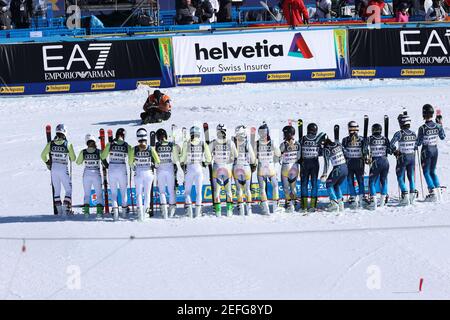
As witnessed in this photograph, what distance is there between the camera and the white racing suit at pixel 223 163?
619 inches

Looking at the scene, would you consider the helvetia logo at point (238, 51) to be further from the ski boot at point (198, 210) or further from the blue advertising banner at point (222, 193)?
the ski boot at point (198, 210)

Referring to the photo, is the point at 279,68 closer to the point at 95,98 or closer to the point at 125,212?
the point at 95,98

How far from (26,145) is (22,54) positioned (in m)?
4.83

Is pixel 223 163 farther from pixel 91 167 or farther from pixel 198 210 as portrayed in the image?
pixel 91 167

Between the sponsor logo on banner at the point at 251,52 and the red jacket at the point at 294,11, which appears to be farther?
the red jacket at the point at 294,11

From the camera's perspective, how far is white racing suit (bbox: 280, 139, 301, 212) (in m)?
15.9

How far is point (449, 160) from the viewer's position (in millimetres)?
19672

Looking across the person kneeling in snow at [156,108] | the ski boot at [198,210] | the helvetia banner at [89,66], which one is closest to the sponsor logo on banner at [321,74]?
the helvetia banner at [89,66]

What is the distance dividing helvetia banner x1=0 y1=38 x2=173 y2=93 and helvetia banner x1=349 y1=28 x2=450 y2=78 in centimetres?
540

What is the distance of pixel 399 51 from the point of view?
26297mm

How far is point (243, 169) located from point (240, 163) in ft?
0.38

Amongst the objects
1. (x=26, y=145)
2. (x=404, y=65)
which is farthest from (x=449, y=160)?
(x=26, y=145)

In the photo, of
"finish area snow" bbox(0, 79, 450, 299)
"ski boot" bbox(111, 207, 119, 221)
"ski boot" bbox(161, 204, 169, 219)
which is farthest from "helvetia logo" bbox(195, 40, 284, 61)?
"ski boot" bbox(111, 207, 119, 221)

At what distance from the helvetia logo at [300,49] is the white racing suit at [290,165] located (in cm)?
1039
